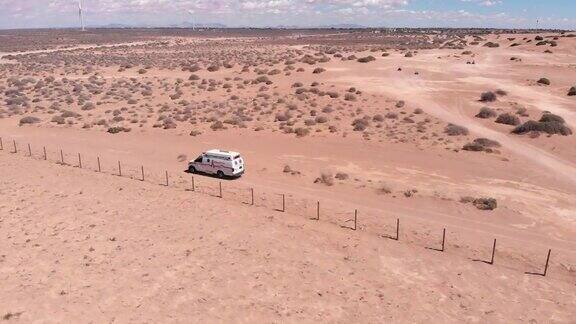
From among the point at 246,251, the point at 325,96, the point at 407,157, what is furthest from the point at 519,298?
the point at 325,96

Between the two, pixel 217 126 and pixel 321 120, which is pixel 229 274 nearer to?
pixel 217 126

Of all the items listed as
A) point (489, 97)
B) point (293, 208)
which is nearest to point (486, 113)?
point (489, 97)

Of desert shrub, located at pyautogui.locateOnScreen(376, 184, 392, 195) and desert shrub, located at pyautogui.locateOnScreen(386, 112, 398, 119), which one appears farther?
desert shrub, located at pyautogui.locateOnScreen(386, 112, 398, 119)

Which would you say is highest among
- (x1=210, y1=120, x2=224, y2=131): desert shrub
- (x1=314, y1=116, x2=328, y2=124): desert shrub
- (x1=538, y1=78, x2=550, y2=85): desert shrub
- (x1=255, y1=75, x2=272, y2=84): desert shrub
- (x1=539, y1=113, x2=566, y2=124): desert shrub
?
(x1=255, y1=75, x2=272, y2=84): desert shrub

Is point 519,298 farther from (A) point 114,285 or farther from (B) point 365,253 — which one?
(A) point 114,285

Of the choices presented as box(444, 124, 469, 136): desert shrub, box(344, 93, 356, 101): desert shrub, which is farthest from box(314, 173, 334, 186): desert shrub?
box(344, 93, 356, 101): desert shrub

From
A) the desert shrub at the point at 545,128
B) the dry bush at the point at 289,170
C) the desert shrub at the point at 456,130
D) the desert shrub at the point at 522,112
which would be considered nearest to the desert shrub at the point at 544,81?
the desert shrub at the point at 522,112

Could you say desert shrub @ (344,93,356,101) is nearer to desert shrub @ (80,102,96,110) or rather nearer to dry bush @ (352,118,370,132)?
dry bush @ (352,118,370,132)
